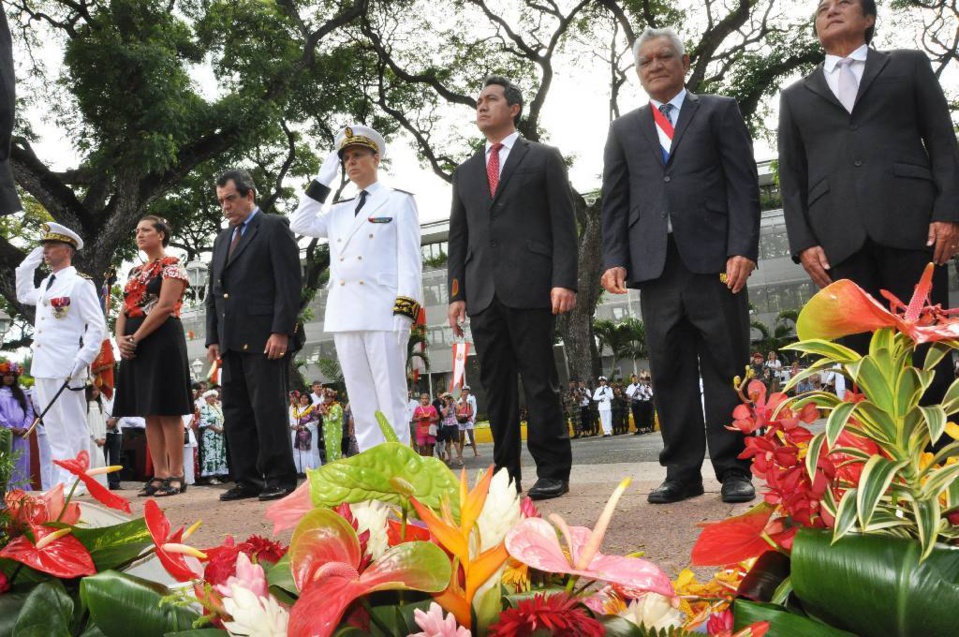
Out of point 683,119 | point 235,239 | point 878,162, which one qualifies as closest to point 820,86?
point 878,162

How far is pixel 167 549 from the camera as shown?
0.90m

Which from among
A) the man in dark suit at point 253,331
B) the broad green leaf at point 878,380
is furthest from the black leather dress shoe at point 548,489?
the broad green leaf at point 878,380

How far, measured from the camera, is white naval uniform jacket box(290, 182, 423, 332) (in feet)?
15.7

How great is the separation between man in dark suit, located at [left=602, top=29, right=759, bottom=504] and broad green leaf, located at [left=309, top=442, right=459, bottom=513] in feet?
9.18

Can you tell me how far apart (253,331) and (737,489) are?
3.15 m

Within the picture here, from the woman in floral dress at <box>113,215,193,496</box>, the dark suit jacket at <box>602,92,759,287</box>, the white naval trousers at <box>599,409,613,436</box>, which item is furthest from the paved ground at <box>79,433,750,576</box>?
the white naval trousers at <box>599,409,613,436</box>

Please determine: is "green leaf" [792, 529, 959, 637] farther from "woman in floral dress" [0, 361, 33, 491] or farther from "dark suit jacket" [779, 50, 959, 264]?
"woman in floral dress" [0, 361, 33, 491]

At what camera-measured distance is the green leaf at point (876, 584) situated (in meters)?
0.73

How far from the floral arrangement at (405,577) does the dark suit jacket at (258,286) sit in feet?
14.6

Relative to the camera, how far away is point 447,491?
78 centimetres

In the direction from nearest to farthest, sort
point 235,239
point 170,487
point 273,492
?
point 273,492 < point 235,239 < point 170,487

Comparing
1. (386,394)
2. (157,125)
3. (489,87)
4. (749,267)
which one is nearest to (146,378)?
(386,394)

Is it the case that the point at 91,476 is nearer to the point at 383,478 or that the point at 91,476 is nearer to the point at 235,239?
the point at 383,478

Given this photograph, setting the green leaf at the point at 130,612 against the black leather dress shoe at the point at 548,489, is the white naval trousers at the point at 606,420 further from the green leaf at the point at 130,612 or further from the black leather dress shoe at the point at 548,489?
the green leaf at the point at 130,612
